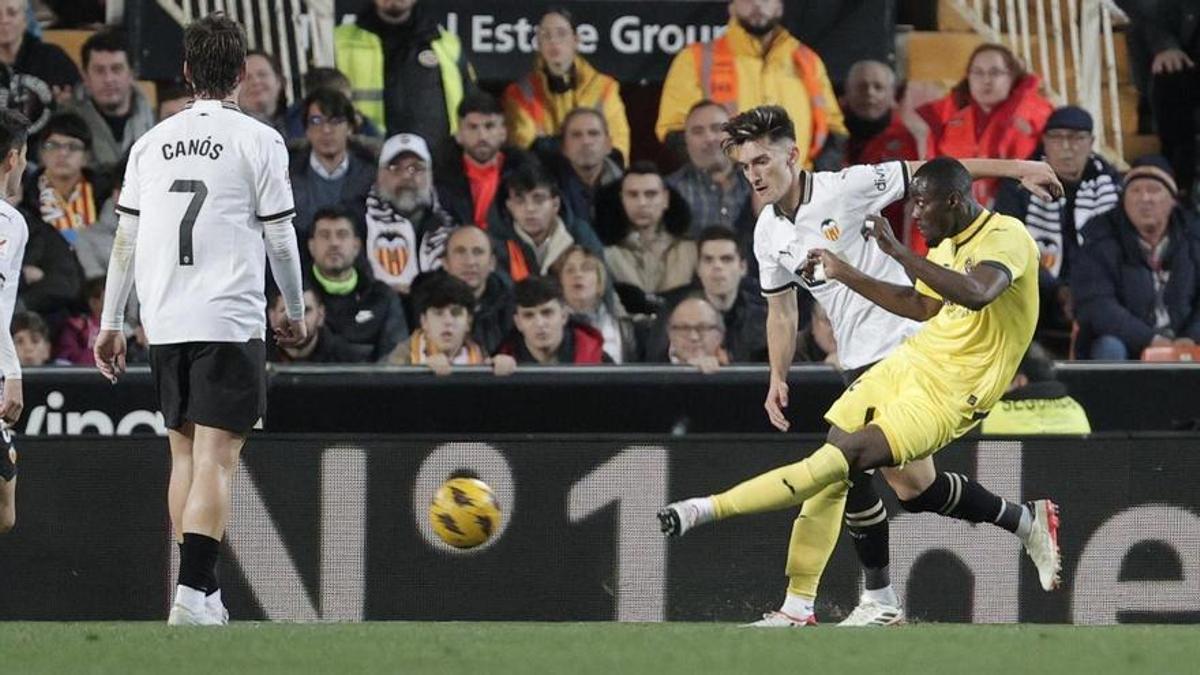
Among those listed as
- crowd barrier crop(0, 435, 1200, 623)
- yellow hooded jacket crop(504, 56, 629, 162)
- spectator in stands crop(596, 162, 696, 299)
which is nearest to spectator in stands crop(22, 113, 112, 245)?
yellow hooded jacket crop(504, 56, 629, 162)

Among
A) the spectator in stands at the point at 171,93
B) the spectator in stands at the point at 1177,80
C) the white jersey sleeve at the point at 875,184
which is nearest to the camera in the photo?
the white jersey sleeve at the point at 875,184

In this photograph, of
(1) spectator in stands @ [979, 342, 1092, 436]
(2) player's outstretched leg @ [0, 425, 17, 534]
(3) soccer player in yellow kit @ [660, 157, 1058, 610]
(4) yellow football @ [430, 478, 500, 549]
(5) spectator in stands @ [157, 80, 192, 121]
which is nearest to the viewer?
(3) soccer player in yellow kit @ [660, 157, 1058, 610]

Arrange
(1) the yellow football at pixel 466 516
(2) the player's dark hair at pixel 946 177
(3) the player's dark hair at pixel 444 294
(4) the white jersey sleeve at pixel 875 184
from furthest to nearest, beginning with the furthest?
(3) the player's dark hair at pixel 444 294 < (1) the yellow football at pixel 466 516 < (4) the white jersey sleeve at pixel 875 184 < (2) the player's dark hair at pixel 946 177

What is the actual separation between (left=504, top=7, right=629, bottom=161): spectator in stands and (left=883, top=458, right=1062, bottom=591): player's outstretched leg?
15.2 ft

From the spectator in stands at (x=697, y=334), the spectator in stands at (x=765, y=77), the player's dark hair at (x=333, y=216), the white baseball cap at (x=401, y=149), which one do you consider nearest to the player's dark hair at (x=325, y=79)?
the white baseball cap at (x=401, y=149)

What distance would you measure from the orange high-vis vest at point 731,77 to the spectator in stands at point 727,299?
1022mm

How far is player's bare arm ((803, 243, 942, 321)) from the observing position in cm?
793

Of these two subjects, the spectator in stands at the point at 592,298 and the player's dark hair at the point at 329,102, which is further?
the player's dark hair at the point at 329,102

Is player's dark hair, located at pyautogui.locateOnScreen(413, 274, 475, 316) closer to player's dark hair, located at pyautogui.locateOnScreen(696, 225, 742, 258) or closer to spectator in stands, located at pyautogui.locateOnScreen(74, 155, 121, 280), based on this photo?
player's dark hair, located at pyautogui.locateOnScreen(696, 225, 742, 258)

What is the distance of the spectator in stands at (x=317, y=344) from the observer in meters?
11.8

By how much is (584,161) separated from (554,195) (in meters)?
0.38

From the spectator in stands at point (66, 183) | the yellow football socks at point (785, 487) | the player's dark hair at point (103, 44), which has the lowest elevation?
the yellow football socks at point (785, 487)

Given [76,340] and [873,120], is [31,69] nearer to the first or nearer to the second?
[76,340]

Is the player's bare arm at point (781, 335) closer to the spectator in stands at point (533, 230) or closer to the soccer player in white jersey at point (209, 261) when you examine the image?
the soccer player in white jersey at point (209, 261)
